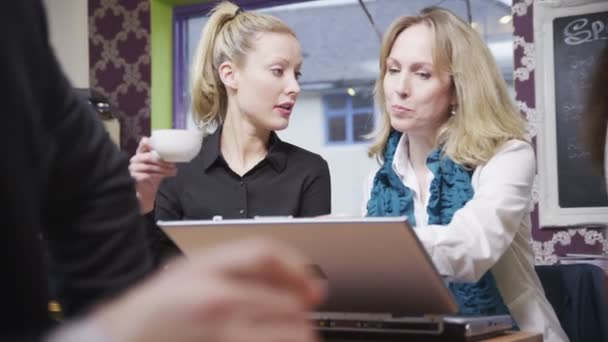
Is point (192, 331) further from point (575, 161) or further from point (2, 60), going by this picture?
point (575, 161)

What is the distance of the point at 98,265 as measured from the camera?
63 centimetres

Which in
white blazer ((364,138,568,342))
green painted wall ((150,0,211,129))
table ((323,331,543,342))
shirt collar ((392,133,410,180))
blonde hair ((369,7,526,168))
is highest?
green painted wall ((150,0,211,129))

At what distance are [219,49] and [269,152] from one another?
0.35 metres

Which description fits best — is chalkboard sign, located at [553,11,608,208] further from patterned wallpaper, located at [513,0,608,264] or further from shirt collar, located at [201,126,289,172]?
shirt collar, located at [201,126,289,172]

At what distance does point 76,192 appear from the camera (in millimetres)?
628

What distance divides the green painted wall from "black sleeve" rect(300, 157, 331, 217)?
2.46 metres

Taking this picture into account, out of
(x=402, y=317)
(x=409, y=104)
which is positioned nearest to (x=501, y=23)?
(x=409, y=104)

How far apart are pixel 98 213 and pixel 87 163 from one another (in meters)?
A: 0.04

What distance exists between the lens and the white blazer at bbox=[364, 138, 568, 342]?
1527 millimetres

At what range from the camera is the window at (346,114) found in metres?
4.20

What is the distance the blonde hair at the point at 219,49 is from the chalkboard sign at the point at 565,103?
168 cm

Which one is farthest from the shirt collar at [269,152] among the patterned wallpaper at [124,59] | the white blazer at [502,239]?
the patterned wallpaper at [124,59]

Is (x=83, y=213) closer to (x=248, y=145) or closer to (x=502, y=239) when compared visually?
(x=502, y=239)

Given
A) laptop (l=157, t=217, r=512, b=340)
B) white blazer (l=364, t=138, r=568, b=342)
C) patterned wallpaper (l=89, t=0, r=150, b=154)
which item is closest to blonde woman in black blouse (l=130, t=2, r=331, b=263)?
white blazer (l=364, t=138, r=568, b=342)
